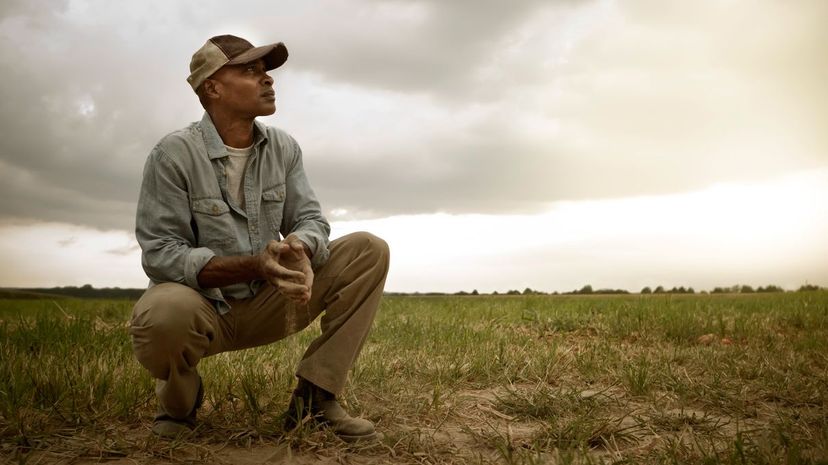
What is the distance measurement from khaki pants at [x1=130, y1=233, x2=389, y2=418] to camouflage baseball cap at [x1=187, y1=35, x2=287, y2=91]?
1.00 meters

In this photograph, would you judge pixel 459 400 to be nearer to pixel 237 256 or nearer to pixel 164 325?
pixel 237 256

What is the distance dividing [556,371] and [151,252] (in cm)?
286

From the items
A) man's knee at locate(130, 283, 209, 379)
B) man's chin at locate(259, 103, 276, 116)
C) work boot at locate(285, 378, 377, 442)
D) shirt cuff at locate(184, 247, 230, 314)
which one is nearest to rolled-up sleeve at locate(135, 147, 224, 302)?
shirt cuff at locate(184, 247, 230, 314)

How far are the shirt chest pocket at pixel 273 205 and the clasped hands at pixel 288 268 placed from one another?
41 cm

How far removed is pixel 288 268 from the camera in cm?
298

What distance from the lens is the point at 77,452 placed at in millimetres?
2969

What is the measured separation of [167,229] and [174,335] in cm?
53

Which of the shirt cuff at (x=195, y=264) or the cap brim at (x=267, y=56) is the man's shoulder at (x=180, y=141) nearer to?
the cap brim at (x=267, y=56)

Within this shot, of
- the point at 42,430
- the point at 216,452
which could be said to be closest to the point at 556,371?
the point at 216,452

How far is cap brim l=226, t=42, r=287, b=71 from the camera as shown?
3236mm

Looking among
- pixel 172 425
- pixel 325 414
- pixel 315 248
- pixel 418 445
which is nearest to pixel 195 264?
pixel 315 248

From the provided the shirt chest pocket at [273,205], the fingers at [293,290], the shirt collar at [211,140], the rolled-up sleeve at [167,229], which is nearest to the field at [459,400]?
the fingers at [293,290]

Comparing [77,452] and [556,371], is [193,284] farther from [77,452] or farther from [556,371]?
[556,371]

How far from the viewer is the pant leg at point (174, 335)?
110 inches
